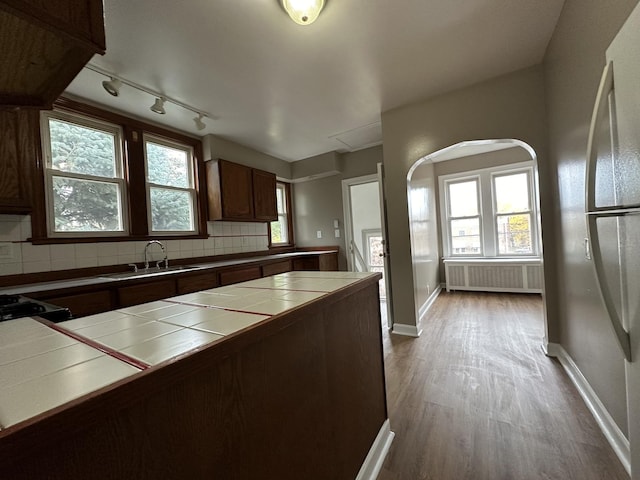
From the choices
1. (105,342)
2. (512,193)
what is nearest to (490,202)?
(512,193)

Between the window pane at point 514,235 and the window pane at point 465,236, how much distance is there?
348 millimetres

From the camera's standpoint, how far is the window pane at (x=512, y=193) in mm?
4446

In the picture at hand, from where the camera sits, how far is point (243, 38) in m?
1.81

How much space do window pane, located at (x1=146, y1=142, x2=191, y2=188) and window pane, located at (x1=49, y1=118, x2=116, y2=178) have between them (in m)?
0.35

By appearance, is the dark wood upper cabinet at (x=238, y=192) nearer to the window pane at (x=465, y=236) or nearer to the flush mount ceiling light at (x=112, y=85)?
the flush mount ceiling light at (x=112, y=85)

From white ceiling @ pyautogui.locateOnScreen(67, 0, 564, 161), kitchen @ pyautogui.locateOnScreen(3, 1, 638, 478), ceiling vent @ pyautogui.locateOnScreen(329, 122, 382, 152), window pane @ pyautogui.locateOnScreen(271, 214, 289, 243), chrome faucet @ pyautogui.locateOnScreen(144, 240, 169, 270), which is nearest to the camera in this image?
kitchen @ pyautogui.locateOnScreen(3, 1, 638, 478)

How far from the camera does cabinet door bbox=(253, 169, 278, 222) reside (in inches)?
152

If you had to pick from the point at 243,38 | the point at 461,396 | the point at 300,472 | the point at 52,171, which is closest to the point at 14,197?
the point at 52,171

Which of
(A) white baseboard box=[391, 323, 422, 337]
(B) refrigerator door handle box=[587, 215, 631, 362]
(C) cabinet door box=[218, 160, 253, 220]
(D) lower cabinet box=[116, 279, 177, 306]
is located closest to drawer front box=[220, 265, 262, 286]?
(D) lower cabinet box=[116, 279, 177, 306]

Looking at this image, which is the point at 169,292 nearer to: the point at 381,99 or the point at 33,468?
the point at 33,468

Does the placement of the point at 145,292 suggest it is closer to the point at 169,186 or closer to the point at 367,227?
the point at 169,186

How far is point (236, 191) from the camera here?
351 cm

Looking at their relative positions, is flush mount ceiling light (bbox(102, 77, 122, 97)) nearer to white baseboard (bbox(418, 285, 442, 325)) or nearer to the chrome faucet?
the chrome faucet

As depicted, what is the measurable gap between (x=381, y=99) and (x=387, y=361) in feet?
8.33
